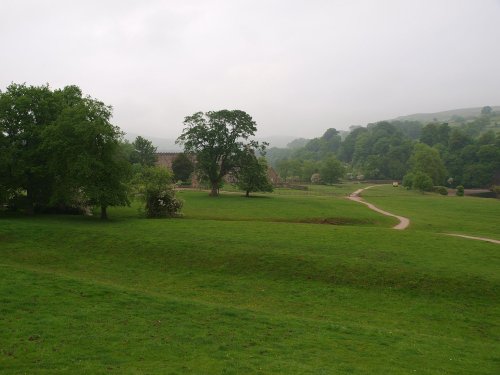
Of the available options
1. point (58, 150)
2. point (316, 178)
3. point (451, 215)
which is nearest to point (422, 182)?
point (316, 178)

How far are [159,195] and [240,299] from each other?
2470 cm

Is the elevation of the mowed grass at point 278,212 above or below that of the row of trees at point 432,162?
below

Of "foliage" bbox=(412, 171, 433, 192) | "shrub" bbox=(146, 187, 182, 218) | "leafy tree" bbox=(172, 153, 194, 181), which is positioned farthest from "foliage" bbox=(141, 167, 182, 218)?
"foliage" bbox=(412, 171, 433, 192)

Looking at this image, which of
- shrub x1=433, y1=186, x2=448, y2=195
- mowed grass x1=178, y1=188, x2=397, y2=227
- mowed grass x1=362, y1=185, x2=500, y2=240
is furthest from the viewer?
shrub x1=433, y1=186, x2=448, y2=195

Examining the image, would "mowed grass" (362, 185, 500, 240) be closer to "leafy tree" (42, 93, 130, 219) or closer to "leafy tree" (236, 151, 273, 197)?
"leafy tree" (236, 151, 273, 197)

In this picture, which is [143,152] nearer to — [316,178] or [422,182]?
[316,178]

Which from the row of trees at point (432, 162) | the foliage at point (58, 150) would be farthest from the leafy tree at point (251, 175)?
the row of trees at point (432, 162)

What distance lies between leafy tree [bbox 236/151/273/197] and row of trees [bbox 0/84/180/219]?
29.8m

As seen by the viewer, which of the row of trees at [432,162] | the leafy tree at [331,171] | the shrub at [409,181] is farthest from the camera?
the leafy tree at [331,171]

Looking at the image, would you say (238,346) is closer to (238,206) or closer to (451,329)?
(451,329)

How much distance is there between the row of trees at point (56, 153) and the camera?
36.5m

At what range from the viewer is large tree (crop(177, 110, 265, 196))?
221 feet

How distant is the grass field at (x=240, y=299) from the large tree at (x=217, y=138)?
30.8 metres

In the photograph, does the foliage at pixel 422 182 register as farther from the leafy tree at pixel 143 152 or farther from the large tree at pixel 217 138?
the leafy tree at pixel 143 152
